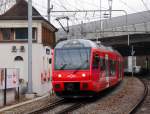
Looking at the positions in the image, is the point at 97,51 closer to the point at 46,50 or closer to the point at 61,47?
the point at 61,47

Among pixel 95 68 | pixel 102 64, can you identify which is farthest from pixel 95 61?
pixel 102 64

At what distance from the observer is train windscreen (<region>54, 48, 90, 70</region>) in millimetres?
21125

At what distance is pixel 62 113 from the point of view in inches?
648

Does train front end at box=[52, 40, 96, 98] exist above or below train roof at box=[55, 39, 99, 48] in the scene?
below

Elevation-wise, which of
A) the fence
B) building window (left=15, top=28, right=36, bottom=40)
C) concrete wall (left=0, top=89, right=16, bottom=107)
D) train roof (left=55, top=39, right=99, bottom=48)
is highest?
building window (left=15, top=28, right=36, bottom=40)

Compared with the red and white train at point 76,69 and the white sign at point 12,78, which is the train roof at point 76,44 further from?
the white sign at point 12,78

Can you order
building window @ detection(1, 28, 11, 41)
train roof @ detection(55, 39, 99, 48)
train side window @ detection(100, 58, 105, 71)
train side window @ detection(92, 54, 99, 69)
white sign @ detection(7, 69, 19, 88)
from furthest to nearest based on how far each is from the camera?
building window @ detection(1, 28, 11, 41) → train side window @ detection(100, 58, 105, 71) → white sign @ detection(7, 69, 19, 88) → train roof @ detection(55, 39, 99, 48) → train side window @ detection(92, 54, 99, 69)

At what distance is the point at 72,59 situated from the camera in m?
21.4

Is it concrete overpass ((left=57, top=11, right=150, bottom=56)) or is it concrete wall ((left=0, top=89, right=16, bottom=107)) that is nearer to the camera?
concrete wall ((left=0, top=89, right=16, bottom=107))

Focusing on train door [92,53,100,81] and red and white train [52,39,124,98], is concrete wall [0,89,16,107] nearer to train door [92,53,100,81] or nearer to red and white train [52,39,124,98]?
red and white train [52,39,124,98]

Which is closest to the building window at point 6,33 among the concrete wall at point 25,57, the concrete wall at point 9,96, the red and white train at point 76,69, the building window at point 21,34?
the concrete wall at point 25,57

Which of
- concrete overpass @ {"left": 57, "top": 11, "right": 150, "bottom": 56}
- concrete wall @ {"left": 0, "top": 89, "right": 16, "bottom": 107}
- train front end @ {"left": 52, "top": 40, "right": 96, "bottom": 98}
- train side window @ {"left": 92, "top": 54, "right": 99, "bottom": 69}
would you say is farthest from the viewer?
concrete overpass @ {"left": 57, "top": 11, "right": 150, "bottom": 56}

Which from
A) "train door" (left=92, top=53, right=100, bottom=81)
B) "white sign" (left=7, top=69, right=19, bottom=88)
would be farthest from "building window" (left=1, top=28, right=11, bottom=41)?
"train door" (left=92, top=53, right=100, bottom=81)

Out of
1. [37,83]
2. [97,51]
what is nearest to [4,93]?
[97,51]
